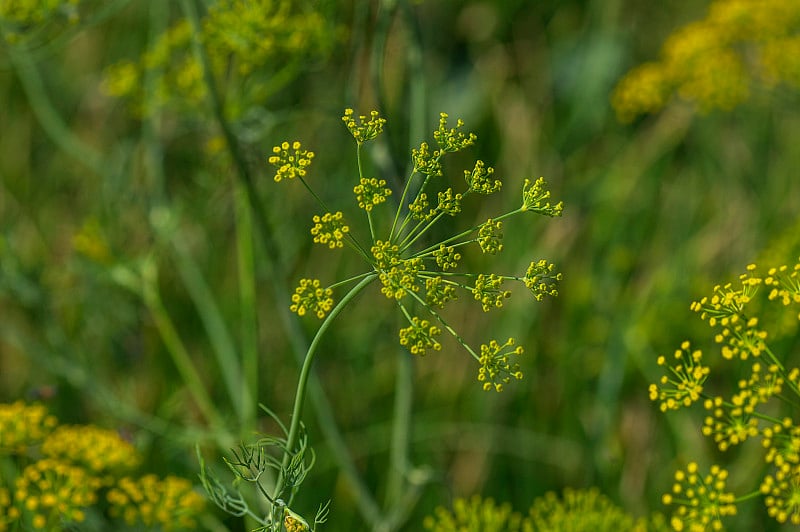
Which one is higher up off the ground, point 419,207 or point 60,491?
point 419,207

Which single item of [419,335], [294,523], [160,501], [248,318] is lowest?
[248,318]

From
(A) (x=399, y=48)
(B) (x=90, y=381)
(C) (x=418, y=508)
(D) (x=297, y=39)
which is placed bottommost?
(C) (x=418, y=508)

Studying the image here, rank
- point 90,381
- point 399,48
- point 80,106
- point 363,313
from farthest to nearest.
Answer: point 80,106, point 399,48, point 363,313, point 90,381

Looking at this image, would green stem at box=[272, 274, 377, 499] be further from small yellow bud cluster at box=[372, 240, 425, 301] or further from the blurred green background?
the blurred green background

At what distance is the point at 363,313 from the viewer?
2.89 meters

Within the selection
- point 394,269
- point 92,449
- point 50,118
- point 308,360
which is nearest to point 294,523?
point 308,360

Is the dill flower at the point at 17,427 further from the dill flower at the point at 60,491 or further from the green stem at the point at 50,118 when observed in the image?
the green stem at the point at 50,118

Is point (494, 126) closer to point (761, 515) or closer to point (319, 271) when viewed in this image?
point (319, 271)

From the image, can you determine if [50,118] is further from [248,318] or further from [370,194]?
[370,194]

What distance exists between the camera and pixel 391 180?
2.05m

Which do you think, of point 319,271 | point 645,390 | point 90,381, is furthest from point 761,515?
point 90,381

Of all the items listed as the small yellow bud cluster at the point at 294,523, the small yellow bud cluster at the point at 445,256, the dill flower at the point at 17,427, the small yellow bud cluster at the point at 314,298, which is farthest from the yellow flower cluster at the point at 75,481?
the small yellow bud cluster at the point at 445,256

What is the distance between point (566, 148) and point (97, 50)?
5.73ft

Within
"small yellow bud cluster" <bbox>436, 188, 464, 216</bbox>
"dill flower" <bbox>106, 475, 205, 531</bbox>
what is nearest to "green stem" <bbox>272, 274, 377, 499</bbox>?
"small yellow bud cluster" <bbox>436, 188, 464, 216</bbox>
